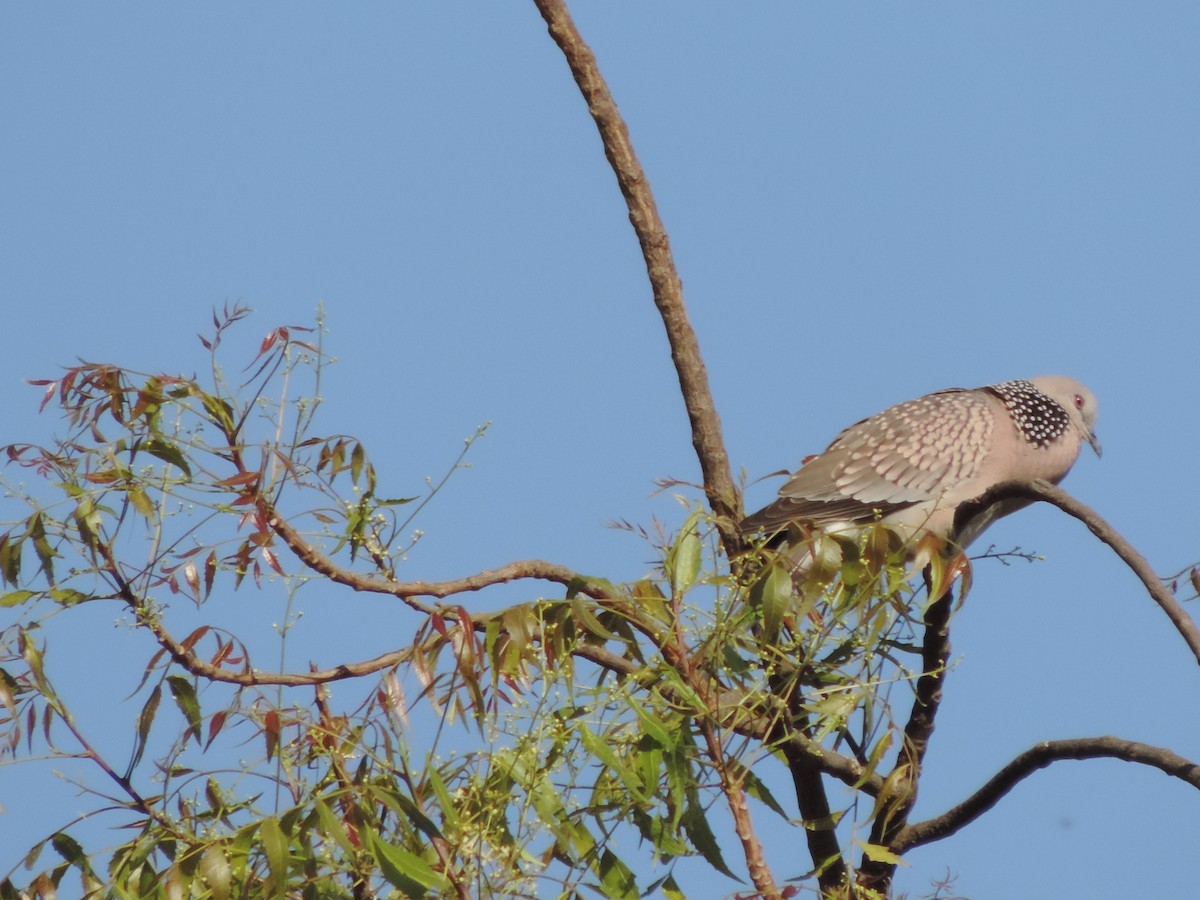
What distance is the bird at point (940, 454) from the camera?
6.04 m

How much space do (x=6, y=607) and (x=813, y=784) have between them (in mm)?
1729

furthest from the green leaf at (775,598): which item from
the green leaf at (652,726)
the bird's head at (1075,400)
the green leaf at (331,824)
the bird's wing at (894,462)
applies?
the bird's head at (1075,400)

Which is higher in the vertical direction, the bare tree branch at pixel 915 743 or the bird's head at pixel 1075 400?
the bird's head at pixel 1075 400

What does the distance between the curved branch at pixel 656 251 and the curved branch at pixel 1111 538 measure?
701 millimetres

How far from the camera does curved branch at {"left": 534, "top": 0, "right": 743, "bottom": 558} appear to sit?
3676 millimetres

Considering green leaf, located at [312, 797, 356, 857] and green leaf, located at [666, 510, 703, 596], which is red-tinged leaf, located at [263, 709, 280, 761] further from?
green leaf, located at [666, 510, 703, 596]

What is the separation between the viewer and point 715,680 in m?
2.67

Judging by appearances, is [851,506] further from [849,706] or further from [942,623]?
[849,706]

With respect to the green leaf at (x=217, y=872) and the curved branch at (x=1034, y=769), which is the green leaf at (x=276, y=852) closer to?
the green leaf at (x=217, y=872)

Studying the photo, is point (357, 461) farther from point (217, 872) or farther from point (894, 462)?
point (894, 462)

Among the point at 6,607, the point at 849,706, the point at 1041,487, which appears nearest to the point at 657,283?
the point at 1041,487

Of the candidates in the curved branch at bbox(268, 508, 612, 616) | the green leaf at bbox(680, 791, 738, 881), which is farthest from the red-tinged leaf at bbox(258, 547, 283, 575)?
the green leaf at bbox(680, 791, 738, 881)

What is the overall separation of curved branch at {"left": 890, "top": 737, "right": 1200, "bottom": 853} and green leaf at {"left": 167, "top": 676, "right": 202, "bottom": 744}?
1501mm

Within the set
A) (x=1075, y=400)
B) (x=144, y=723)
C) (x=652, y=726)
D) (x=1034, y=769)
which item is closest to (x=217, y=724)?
(x=144, y=723)
